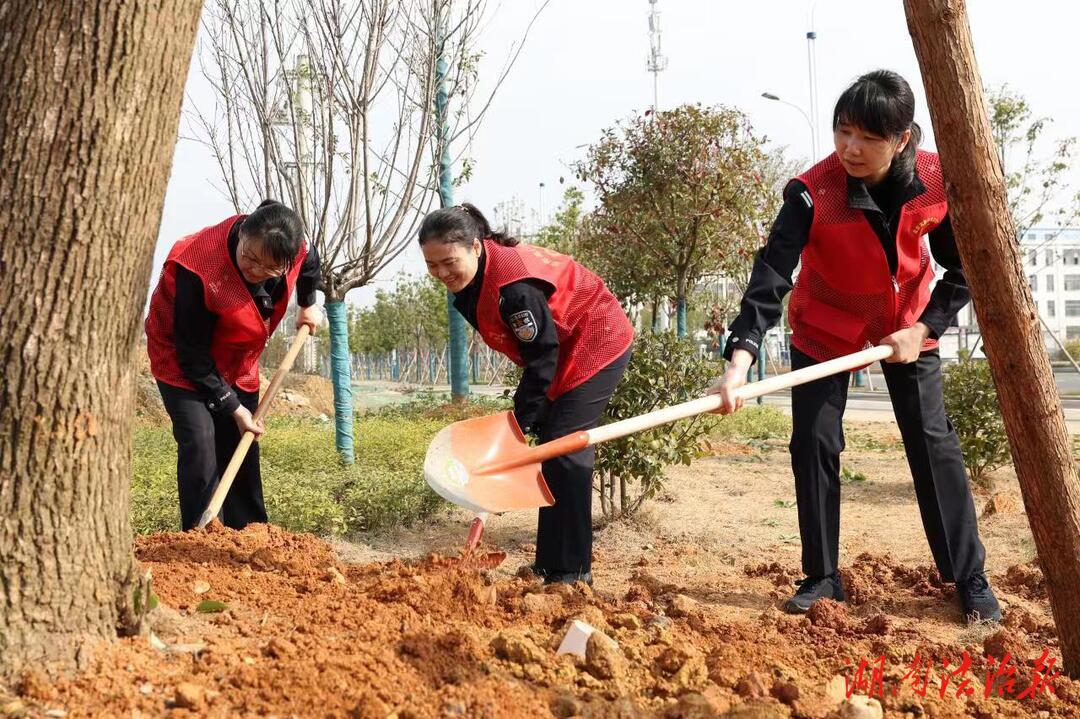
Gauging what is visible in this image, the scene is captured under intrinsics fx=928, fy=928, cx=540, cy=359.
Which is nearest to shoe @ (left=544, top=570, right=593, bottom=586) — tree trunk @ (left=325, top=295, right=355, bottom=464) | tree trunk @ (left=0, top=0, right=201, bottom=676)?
tree trunk @ (left=0, top=0, right=201, bottom=676)

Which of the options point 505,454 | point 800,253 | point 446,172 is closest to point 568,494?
point 505,454

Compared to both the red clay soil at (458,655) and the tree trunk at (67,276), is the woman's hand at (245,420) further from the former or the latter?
the tree trunk at (67,276)

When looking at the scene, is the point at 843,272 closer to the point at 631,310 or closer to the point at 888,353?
the point at 888,353

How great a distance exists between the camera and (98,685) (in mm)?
1843

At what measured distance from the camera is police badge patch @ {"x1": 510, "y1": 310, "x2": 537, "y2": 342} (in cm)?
332

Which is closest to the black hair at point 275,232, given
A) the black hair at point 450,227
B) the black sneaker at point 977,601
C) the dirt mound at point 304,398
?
the black hair at point 450,227

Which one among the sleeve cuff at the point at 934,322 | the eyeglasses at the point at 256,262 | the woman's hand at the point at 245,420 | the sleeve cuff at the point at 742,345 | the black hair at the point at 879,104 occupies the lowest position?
the woman's hand at the point at 245,420

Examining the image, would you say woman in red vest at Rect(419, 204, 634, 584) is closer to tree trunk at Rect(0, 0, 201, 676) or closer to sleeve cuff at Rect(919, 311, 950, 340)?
sleeve cuff at Rect(919, 311, 950, 340)

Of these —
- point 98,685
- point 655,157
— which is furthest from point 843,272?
point 655,157

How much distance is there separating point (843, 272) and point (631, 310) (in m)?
8.84

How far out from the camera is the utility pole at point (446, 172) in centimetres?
686

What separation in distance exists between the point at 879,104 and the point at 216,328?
258 cm

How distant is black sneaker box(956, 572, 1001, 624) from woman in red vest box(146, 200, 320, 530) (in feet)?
8.71

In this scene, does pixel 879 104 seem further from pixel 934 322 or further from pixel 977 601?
pixel 977 601
